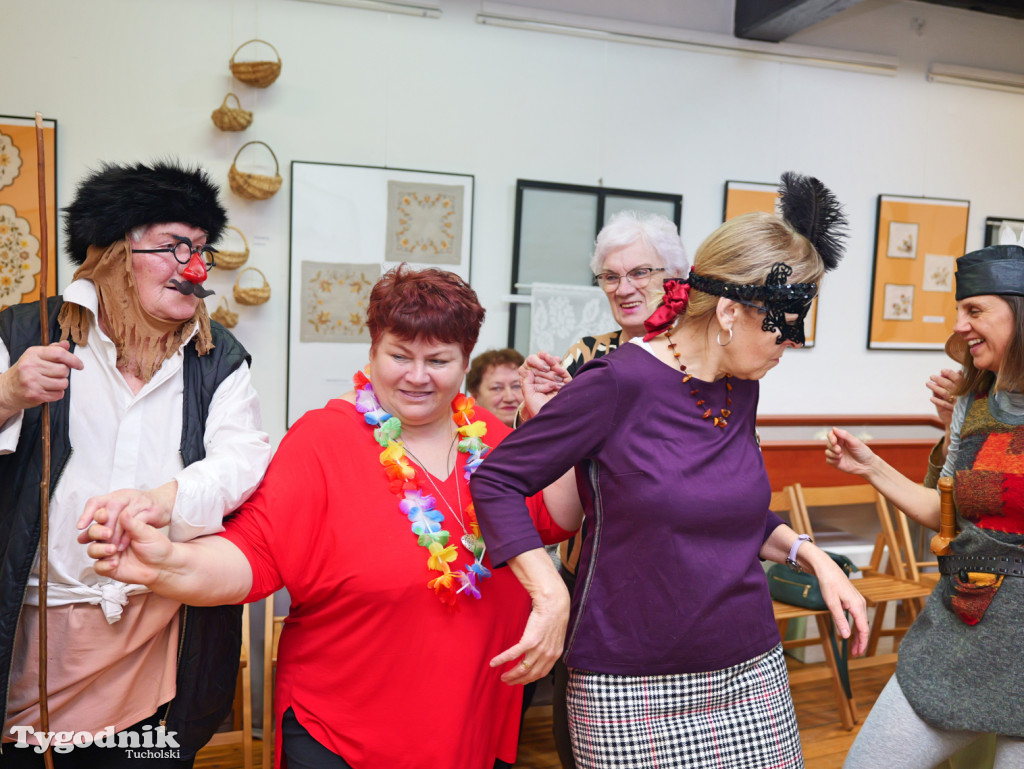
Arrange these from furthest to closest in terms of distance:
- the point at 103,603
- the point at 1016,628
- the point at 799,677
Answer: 1. the point at 799,677
2. the point at 1016,628
3. the point at 103,603

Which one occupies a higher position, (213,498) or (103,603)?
(213,498)

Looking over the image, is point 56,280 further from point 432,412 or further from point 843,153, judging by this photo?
point 843,153

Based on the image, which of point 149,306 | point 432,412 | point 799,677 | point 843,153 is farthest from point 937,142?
A: point 149,306

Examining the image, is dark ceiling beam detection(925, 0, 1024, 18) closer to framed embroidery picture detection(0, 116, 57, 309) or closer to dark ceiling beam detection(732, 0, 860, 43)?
dark ceiling beam detection(732, 0, 860, 43)

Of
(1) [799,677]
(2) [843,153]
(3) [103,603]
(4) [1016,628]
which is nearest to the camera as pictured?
(3) [103,603]

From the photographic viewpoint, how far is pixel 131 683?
1.72 m

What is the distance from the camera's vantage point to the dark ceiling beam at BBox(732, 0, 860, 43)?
431cm

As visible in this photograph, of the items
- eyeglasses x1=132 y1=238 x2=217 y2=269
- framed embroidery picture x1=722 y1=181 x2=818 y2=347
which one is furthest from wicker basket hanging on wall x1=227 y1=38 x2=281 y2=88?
framed embroidery picture x1=722 y1=181 x2=818 y2=347

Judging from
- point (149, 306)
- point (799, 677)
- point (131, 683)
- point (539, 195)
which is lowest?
point (799, 677)

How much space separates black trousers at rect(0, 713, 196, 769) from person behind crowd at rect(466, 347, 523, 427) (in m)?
2.12

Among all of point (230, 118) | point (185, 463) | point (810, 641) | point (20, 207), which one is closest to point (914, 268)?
point (810, 641)

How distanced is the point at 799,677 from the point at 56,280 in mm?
4109

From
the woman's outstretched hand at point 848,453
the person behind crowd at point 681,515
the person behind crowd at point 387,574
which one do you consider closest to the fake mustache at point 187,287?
the person behind crowd at point 387,574

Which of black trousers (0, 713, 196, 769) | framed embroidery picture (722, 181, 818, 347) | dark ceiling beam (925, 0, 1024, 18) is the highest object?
dark ceiling beam (925, 0, 1024, 18)
